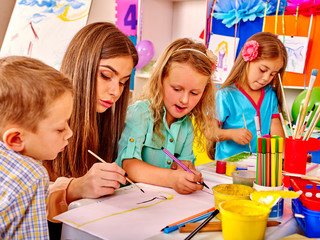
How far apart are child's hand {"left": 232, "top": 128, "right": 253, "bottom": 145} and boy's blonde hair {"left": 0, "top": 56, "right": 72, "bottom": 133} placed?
3.72 ft

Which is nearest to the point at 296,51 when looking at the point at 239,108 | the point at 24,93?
the point at 239,108

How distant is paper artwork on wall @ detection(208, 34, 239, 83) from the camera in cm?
267

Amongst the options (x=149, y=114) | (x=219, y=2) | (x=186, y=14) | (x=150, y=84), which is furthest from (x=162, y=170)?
(x=186, y=14)

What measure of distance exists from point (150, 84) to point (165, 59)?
0.35ft

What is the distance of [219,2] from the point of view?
269 cm

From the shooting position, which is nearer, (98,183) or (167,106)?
(98,183)

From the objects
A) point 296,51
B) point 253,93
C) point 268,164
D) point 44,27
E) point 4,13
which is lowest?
point 268,164

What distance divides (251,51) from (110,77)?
38.4 inches

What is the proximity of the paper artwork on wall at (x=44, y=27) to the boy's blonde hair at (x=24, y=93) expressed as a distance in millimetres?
2097

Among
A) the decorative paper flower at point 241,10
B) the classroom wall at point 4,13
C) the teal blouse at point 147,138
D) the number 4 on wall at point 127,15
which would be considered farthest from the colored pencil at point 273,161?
the classroom wall at point 4,13

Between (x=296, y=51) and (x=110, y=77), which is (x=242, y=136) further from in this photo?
(x=296, y=51)

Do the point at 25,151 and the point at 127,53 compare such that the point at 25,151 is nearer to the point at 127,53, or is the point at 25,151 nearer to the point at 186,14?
the point at 127,53

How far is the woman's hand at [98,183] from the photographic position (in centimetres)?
82

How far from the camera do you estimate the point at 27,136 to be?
0.63m
